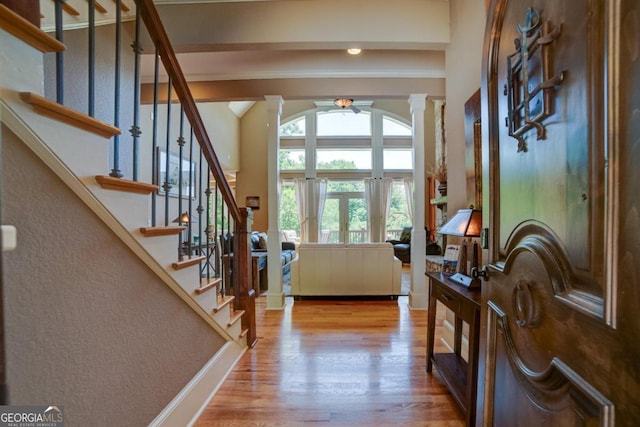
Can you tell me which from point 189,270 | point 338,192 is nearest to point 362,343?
point 189,270

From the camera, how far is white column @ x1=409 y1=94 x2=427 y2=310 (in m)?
3.60

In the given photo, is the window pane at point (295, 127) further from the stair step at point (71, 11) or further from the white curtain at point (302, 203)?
the stair step at point (71, 11)

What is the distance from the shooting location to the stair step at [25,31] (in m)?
0.74

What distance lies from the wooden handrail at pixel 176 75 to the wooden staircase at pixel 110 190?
670 millimetres

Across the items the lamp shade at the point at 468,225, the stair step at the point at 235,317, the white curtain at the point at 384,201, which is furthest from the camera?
the white curtain at the point at 384,201

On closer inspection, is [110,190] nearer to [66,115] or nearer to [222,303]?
[66,115]

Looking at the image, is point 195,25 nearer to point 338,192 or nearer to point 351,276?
point 351,276

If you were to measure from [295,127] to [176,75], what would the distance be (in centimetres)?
783

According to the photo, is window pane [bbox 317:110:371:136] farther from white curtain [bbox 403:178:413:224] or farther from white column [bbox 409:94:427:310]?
white column [bbox 409:94:427:310]

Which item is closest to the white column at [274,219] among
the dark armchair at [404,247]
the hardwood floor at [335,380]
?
the hardwood floor at [335,380]

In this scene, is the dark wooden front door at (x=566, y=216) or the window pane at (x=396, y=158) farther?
the window pane at (x=396, y=158)

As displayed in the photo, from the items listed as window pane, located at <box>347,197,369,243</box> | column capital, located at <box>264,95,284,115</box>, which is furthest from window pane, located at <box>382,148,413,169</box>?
column capital, located at <box>264,95,284,115</box>

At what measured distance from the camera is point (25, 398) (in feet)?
2.70

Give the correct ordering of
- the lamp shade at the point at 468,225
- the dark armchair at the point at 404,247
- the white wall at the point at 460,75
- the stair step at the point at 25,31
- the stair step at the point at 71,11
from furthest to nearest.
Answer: the dark armchair at the point at 404,247
the white wall at the point at 460,75
the lamp shade at the point at 468,225
the stair step at the point at 71,11
the stair step at the point at 25,31
